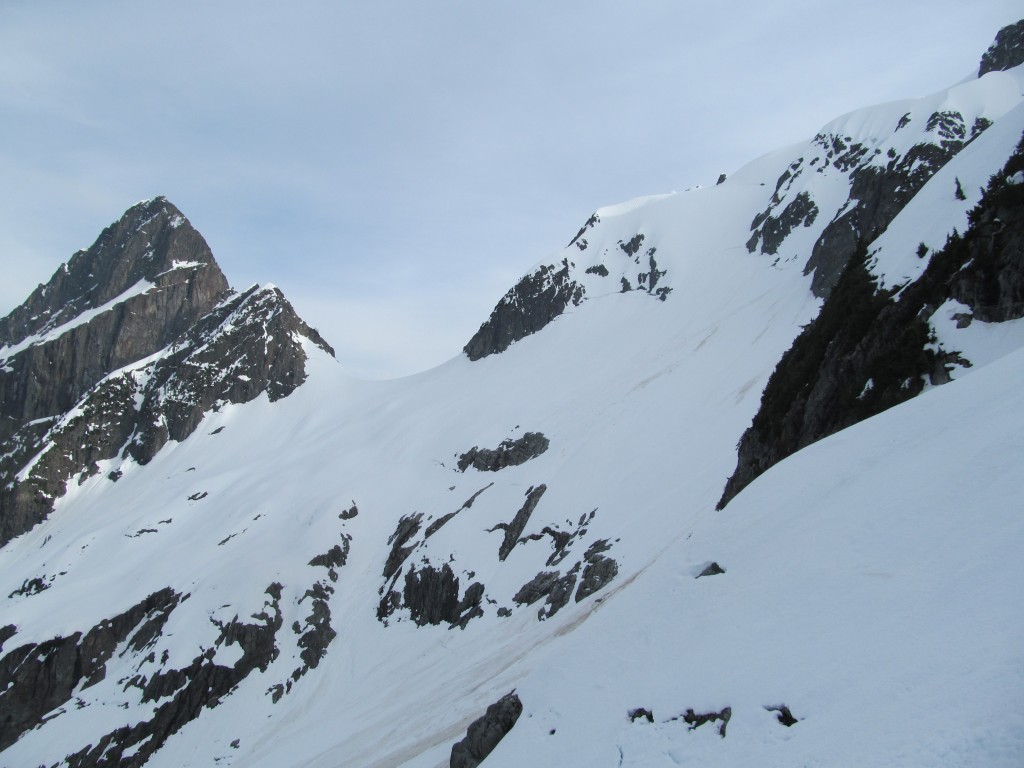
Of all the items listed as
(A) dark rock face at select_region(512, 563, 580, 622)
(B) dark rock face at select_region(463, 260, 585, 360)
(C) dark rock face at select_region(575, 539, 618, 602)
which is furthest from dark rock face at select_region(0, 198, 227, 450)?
(C) dark rock face at select_region(575, 539, 618, 602)

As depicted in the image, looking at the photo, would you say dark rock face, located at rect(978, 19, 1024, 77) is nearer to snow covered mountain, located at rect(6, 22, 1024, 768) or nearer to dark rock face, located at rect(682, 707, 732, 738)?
snow covered mountain, located at rect(6, 22, 1024, 768)

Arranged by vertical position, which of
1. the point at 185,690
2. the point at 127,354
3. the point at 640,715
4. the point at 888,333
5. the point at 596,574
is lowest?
the point at 596,574

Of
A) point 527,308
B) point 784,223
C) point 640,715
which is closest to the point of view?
point 640,715

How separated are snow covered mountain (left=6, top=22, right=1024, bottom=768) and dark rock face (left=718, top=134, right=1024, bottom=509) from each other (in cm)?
13

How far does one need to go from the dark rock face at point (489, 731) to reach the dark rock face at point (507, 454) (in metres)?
51.7

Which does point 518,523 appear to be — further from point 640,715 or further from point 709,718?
point 709,718

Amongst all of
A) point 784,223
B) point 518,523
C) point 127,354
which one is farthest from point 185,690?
point 127,354

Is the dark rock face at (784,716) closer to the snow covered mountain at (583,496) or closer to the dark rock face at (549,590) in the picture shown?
the snow covered mountain at (583,496)

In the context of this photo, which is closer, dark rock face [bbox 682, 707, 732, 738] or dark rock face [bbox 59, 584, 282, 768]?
dark rock face [bbox 682, 707, 732, 738]

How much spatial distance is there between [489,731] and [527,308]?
9469 cm

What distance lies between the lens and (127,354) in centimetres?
12850

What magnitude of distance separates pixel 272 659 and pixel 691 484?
38.4 metres

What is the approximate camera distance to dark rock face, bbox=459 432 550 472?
2687 inches

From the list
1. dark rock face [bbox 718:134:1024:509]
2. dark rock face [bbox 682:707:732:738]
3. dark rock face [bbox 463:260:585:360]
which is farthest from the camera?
dark rock face [bbox 463:260:585:360]
